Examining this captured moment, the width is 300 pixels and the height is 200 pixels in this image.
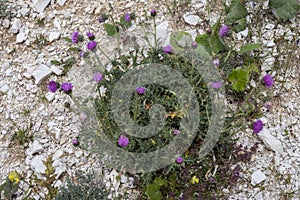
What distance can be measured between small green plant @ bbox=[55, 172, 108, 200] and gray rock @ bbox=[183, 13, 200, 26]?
1.50 metres

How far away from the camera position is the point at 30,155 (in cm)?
312

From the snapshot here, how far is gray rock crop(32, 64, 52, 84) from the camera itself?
3.49 m

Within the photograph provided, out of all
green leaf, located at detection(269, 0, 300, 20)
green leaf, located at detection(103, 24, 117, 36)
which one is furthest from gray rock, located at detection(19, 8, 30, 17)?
green leaf, located at detection(269, 0, 300, 20)

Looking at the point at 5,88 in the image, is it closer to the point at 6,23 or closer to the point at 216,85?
the point at 6,23

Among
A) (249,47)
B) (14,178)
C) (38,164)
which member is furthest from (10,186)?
(249,47)

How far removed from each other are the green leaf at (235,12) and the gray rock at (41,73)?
144 centimetres

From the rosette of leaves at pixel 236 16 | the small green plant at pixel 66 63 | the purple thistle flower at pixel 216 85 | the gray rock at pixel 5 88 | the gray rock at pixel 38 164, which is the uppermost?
the rosette of leaves at pixel 236 16

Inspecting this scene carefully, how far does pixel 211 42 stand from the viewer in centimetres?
331

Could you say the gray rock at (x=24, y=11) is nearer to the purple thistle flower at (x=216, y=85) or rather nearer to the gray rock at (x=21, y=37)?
the gray rock at (x=21, y=37)

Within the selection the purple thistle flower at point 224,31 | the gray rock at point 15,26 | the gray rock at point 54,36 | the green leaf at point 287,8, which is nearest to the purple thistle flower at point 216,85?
the purple thistle flower at point 224,31

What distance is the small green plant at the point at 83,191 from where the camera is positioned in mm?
2699

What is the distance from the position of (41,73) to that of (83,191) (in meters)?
1.18

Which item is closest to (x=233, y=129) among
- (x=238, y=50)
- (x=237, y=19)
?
(x=238, y=50)

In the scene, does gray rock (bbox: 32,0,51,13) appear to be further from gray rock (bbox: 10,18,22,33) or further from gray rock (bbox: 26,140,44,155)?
gray rock (bbox: 26,140,44,155)
